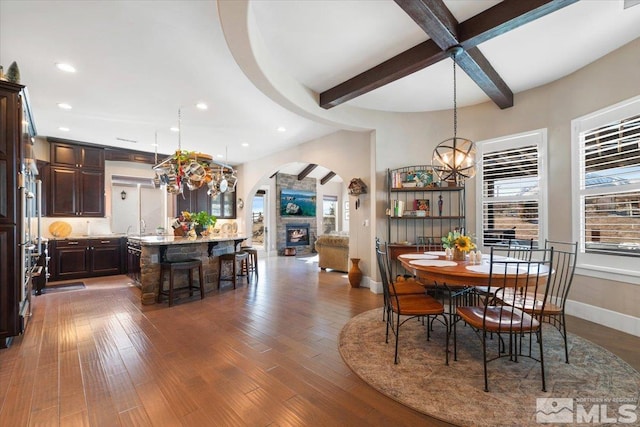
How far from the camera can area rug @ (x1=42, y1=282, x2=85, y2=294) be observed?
489 centimetres

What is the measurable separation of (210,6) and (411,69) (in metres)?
2.05

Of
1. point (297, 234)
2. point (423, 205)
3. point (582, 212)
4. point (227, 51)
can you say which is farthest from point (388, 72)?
point (297, 234)

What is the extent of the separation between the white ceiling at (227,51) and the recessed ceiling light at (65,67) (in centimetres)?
5

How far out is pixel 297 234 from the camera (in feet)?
32.8

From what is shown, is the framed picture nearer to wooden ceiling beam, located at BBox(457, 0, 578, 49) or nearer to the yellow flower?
the yellow flower

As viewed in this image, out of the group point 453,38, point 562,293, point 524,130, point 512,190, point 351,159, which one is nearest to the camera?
point 453,38

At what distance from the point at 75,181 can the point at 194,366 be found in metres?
5.82

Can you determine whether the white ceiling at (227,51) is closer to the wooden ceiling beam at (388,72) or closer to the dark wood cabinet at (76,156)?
the wooden ceiling beam at (388,72)

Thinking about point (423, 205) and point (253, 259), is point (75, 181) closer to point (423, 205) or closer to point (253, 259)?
point (253, 259)

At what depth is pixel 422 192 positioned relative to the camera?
469 centimetres

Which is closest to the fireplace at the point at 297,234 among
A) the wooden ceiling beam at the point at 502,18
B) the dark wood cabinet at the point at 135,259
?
the dark wood cabinet at the point at 135,259

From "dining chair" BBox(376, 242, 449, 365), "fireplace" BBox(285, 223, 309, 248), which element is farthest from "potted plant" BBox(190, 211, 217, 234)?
"fireplace" BBox(285, 223, 309, 248)

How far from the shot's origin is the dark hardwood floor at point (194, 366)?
181cm

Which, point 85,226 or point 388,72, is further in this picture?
point 85,226
